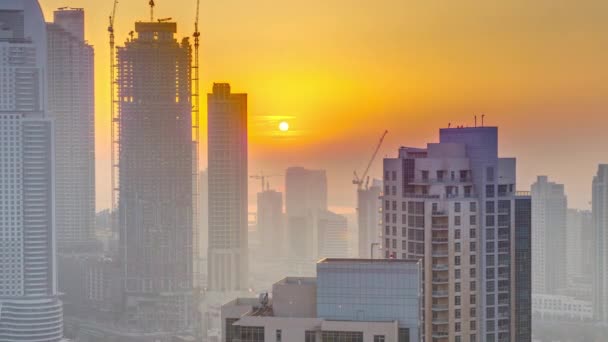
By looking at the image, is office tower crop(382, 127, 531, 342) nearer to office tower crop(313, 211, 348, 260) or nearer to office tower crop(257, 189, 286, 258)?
office tower crop(313, 211, 348, 260)

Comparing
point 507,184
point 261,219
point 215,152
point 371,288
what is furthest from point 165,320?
point 371,288

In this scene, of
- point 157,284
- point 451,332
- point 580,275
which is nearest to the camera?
point 451,332

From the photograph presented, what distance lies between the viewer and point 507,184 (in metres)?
15.1

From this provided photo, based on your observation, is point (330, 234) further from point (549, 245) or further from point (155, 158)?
point (155, 158)

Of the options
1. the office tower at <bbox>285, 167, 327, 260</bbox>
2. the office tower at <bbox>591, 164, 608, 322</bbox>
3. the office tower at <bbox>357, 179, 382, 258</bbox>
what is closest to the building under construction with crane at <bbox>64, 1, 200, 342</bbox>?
the office tower at <bbox>285, 167, 327, 260</bbox>

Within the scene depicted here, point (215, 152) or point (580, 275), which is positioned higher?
point (215, 152)

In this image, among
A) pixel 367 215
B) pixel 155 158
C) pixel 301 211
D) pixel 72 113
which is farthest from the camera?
pixel 72 113

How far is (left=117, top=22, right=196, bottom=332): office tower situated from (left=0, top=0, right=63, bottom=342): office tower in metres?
9.01

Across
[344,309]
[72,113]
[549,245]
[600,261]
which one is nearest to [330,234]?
[549,245]

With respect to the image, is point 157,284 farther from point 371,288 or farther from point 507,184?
point 371,288

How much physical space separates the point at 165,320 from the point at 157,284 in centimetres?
366

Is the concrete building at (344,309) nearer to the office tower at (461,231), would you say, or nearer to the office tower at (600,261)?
the office tower at (461,231)

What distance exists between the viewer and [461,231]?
46.7 ft

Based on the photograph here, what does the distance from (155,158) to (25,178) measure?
11.5 m
